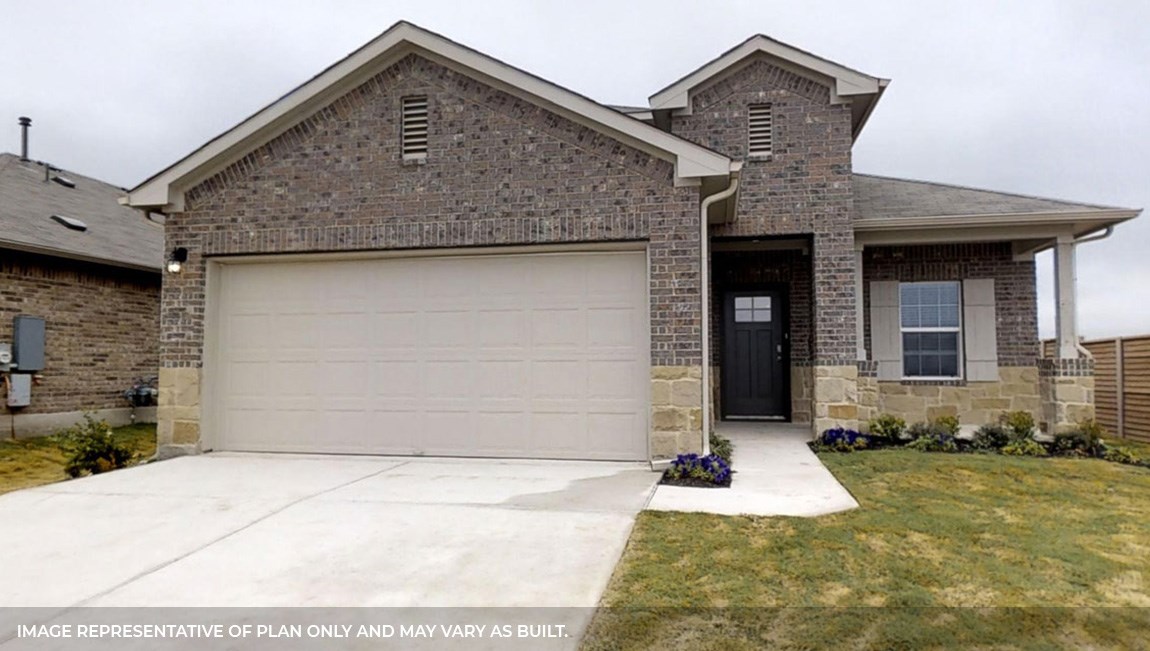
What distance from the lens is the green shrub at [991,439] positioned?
9141mm

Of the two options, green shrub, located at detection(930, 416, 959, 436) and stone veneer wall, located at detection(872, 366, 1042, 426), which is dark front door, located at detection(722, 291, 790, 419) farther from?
green shrub, located at detection(930, 416, 959, 436)

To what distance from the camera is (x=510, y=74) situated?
777 centimetres

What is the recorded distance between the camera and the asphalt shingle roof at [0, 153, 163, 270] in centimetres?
1109

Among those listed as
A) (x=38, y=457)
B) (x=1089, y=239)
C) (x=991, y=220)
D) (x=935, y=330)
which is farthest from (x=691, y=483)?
(x=38, y=457)

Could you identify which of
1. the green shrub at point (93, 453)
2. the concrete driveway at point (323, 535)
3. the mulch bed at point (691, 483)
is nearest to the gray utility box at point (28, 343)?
the green shrub at point (93, 453)

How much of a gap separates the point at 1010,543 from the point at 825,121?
6.98 metres

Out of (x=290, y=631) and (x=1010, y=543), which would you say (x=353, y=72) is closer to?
(x=290, y=631)

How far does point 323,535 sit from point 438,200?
166 inches

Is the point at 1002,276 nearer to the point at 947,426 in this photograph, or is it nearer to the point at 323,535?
the point at 947,426

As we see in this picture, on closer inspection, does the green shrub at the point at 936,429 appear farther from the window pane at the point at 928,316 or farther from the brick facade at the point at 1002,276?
the window pane at the point at 928,316

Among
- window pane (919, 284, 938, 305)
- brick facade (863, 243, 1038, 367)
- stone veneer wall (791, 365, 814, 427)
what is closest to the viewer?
brick facade (863, 243, 1038, 367)

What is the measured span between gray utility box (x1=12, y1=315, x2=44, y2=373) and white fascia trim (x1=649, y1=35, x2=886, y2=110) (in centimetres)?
1005

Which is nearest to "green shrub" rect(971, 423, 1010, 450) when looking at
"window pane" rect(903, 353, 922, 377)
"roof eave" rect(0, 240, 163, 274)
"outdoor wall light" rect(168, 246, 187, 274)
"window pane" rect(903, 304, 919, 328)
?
"window pane" rect(903, 353, 922, 377)

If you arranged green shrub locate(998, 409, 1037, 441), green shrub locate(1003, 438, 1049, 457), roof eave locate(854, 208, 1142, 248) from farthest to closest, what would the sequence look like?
1. roof eave locate(854, 208, 1142, 248)
2. green shrub locate(998, 409, 1037, 441)
3. green shrub locate(1003, 438, 1049, 457)
